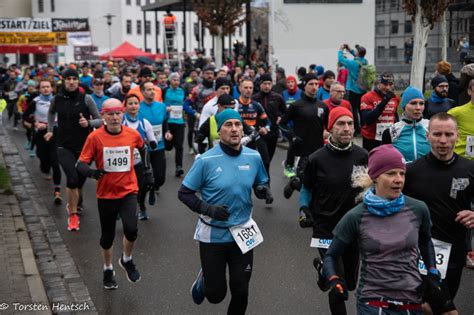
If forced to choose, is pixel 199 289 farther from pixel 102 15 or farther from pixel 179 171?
pixel 102 15

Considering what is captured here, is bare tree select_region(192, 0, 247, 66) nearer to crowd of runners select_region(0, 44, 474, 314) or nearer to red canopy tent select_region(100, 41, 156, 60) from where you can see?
red canopy tent select_region(100, 41, 156, 60)

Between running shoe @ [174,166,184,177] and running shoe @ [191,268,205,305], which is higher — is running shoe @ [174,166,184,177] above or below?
below

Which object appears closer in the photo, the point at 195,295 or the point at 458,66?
the point at 195,295

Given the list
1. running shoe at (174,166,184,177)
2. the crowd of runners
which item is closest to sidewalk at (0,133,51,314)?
the crowd of runners

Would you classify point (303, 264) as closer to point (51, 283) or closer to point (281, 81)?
point (51, 283)

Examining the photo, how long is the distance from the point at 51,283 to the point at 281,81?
11.9m

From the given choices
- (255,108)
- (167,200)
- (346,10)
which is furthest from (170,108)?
(346,10)

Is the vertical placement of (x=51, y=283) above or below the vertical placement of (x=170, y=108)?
below

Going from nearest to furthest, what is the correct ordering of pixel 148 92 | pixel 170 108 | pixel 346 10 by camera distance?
1. pixel 148 92
2. pixel 170 108
3. pixel 346 10

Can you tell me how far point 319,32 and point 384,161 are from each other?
23.8 meters

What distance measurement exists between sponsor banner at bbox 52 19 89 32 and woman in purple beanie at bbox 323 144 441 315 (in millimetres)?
43610

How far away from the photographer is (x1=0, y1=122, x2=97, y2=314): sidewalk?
6965 mm

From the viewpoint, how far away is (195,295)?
6.11 m

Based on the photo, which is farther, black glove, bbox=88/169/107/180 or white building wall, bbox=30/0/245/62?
white building wall, bbox=30/0/245/62
